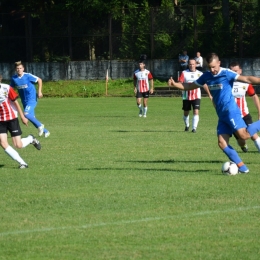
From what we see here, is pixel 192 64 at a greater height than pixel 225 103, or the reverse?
pixel 225 103

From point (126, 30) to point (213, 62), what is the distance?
34.1 meters

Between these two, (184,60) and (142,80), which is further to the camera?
(184,60)

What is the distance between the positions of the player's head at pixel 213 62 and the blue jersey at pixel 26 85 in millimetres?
9541

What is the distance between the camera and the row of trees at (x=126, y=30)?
43719 mm

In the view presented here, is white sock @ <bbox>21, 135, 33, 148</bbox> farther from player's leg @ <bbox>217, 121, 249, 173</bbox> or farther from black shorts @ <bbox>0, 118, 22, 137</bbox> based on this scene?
player's leg @ <bbox>217, 121, 249, 173</bbox>

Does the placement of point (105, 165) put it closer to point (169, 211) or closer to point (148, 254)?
point (169, 211)

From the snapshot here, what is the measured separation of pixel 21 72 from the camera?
807 inches

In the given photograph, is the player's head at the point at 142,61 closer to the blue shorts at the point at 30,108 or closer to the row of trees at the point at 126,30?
the row of trees at the point at 126,30

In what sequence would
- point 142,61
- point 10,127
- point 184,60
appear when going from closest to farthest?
point 10,127 < point 142,61 < point 184,60

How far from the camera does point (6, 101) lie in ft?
44.2

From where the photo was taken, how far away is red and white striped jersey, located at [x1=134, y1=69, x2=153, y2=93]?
1153 inches

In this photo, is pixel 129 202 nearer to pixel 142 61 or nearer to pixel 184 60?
pixel 142 61

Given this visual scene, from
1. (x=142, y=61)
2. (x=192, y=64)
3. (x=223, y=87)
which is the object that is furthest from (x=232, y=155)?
(x=142, y=61)

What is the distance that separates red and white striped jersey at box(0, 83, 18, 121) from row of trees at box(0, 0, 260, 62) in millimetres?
31150
